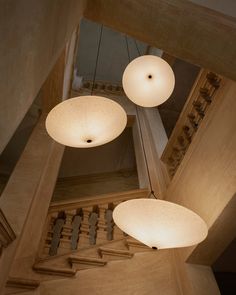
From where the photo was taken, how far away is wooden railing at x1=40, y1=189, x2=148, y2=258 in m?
3.36

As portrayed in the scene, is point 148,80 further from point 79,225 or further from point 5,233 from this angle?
point 5,233

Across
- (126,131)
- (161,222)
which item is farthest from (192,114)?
(126,131)

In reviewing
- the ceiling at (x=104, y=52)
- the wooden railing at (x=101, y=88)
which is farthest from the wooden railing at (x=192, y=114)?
the ceiling at (x=104, y=52)

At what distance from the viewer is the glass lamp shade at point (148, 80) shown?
3529mm

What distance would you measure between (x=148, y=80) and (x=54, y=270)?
8.48 ft

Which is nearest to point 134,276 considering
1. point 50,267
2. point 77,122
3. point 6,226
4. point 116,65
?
point 50,267

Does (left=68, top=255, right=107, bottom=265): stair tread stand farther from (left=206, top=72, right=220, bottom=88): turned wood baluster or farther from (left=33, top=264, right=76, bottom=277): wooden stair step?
(left=206, top=72, right=220, bottom=88): turned wood baluster

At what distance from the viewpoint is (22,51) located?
1.20 meters

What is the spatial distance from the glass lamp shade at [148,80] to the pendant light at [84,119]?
825 mm

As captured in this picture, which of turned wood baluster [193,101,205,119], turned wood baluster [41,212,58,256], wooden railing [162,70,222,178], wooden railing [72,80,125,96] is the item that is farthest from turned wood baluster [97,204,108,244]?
wooden railing [72,80,125,96]

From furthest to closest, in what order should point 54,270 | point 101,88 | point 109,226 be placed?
1. point 101,88
2. point 109,226
3. point 54,270

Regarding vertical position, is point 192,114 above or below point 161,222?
above

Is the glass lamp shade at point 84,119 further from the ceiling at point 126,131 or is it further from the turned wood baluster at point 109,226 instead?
the ceiling at point 126,131

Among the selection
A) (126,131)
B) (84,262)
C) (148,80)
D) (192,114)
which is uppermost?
(126,131)
